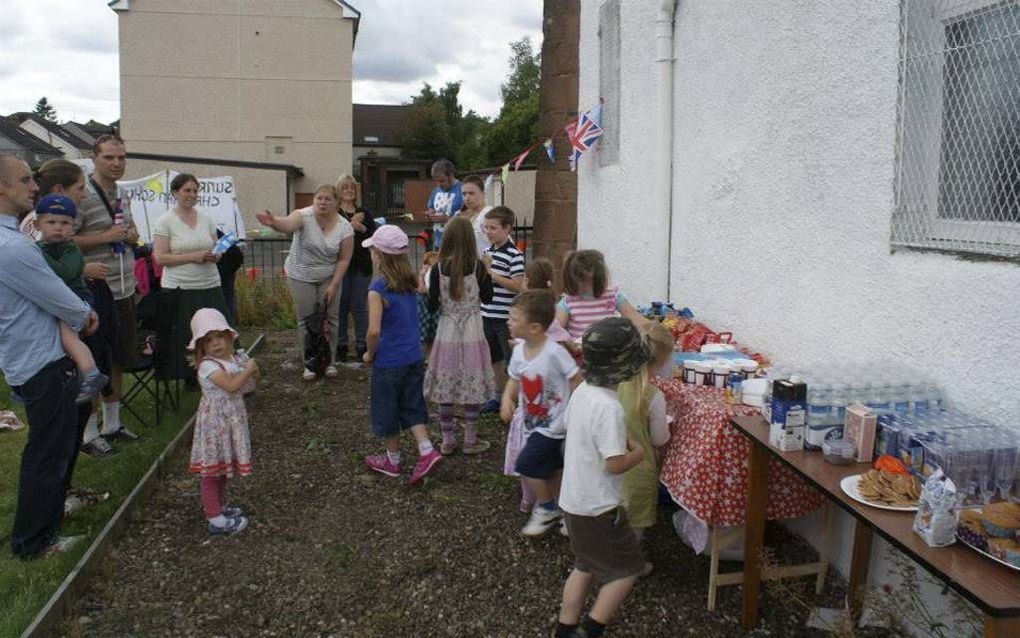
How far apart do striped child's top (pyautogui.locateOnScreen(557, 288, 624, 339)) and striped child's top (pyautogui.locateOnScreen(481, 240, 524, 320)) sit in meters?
1.13

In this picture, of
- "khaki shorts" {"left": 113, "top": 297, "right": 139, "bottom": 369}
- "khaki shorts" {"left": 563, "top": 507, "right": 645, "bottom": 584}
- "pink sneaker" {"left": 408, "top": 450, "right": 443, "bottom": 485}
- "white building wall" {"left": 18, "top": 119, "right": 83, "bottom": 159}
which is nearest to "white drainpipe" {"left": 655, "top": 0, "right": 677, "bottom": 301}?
"pink sneaker" {"left": 408, "top": 450, "right": 443, "bottom": 485}

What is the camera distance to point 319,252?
7047 millimetres

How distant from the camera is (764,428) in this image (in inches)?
122

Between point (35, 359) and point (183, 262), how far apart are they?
8.29 feet

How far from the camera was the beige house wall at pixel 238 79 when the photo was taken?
103 feet

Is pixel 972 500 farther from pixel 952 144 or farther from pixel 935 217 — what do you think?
pixel 952 144

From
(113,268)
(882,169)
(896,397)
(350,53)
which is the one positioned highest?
(350,53)

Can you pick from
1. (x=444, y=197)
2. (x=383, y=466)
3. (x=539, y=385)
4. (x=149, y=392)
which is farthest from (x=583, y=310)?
(x=444, y=197)

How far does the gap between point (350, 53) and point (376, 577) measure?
105 feet

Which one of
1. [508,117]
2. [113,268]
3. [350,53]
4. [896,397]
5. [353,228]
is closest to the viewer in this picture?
[896,397]

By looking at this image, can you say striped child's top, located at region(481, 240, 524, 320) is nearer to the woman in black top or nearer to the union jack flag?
the union jack flag

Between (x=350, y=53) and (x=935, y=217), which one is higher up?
(x=350, y=53)

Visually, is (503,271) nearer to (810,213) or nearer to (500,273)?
(500,273)

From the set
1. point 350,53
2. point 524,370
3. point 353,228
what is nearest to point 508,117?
point 350,53
